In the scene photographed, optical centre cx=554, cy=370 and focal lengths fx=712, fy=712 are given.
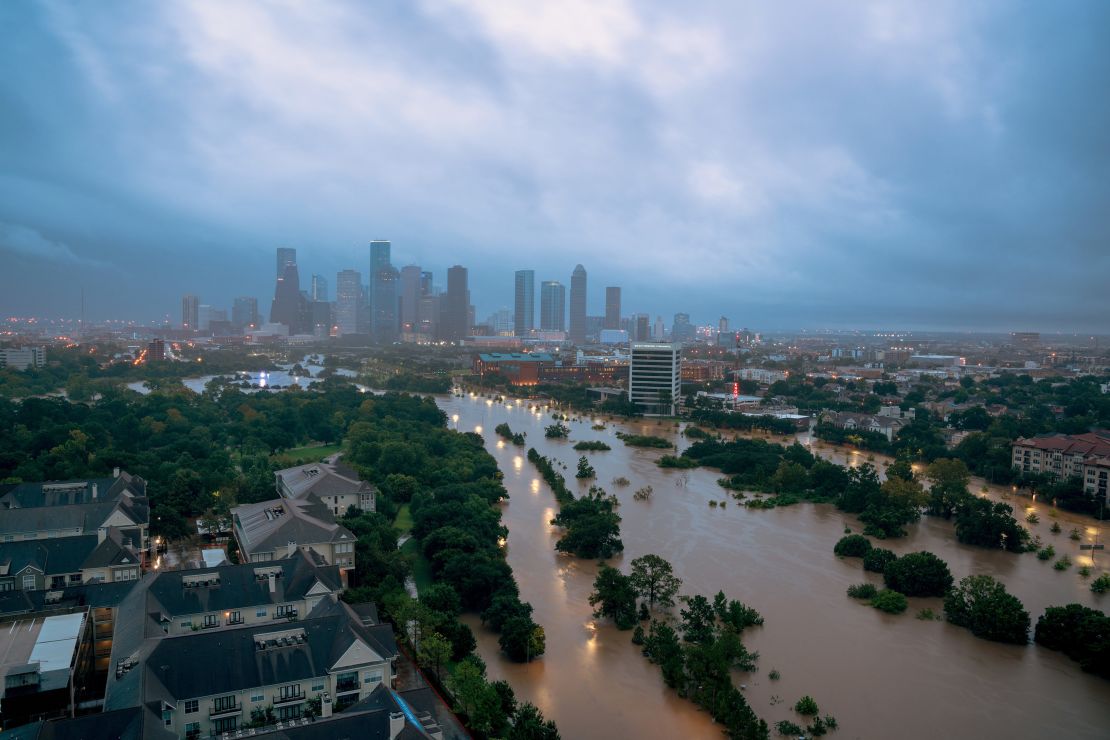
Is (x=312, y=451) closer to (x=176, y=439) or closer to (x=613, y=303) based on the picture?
(x=176, y=439)

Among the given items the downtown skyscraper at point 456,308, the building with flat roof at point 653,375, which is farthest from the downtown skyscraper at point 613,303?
the building with flat roof at point 653,375

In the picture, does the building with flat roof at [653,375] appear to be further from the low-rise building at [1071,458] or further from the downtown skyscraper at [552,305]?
the downtown skyscraper at [552,305]

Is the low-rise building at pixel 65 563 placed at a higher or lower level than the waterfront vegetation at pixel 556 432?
higher

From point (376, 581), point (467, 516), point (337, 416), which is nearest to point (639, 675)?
point (376, 581)

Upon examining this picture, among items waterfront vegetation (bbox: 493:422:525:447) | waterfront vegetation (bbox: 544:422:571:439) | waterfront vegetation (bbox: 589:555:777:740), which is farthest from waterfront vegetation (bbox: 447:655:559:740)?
waterfront vegetation (bbox: 544:422:571:439)

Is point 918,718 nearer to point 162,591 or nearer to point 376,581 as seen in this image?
point 376,581

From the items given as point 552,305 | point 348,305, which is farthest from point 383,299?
point 552,305
